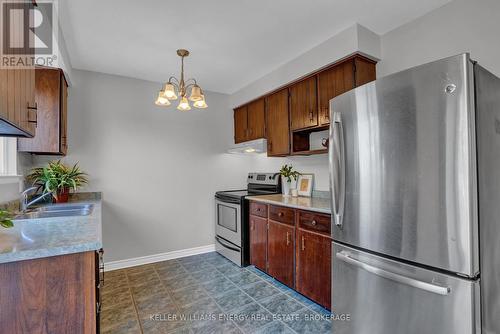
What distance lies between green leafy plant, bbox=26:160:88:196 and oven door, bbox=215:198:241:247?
1769 mm

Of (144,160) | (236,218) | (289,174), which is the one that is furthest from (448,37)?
(144,160)

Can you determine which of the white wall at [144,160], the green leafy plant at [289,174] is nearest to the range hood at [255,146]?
the green leafy plant at [289,174]

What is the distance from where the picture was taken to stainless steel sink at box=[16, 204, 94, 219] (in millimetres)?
2013

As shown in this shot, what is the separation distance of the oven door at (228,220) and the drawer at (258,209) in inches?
7.4

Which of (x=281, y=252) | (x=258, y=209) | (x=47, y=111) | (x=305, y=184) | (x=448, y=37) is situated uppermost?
(x=448, y=37)

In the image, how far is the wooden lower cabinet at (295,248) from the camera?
2.15 m

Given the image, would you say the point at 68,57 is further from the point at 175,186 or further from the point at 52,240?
the point at 52,240

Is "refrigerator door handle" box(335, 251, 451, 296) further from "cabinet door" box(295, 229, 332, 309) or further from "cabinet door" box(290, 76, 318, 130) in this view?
"cabinet door" box(290, 76, 318, 130)

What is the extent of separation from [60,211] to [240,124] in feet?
8.42

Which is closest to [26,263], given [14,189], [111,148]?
[14,189]

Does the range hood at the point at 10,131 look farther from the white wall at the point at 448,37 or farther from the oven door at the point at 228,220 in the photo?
the white wall at the point at 448,37

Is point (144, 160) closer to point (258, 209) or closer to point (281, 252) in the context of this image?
point (258, 209)

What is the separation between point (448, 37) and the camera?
194 centimetres

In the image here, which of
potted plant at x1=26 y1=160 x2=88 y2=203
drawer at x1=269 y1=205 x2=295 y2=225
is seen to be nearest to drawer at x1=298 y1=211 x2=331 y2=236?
drawer at x1=269 y1=205 x2=295 y2=225
